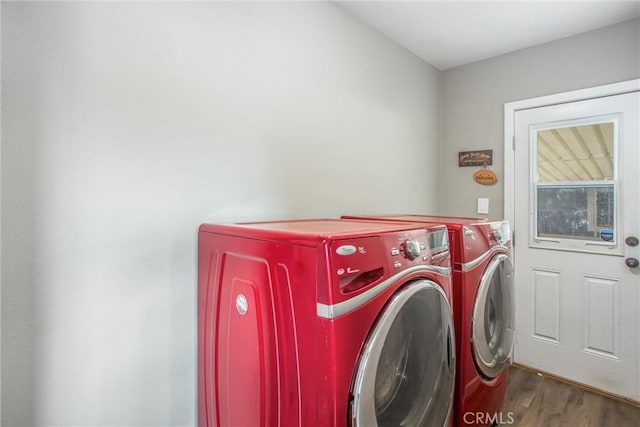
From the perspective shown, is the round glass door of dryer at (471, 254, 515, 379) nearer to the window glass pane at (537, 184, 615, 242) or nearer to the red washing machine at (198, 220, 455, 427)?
the red washing machine at (198, 220, 455, 427)

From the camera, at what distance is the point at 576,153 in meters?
2.33

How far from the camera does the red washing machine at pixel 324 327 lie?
800 millimetres

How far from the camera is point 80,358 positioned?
1.04 meters

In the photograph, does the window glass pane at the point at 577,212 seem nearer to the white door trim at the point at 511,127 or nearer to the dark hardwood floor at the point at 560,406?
the white door trim at the point at 511,127

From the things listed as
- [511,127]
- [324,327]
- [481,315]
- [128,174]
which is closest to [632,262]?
[511,127]

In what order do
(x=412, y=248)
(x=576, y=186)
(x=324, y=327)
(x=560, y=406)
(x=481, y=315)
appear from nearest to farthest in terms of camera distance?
(x=324, y=327) → (x=412, y=248) → (x=481, y=315) → (x=560, y=406) → (x=576, y=186)

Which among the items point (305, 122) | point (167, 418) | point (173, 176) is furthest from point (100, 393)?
point (305, 122)

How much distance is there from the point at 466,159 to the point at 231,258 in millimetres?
2415

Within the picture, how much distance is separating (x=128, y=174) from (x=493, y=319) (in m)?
1.74

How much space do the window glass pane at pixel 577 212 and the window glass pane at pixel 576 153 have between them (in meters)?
0.08

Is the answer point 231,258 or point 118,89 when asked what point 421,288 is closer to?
point 231,258

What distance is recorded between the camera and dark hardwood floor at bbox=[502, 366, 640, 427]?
1931 mm

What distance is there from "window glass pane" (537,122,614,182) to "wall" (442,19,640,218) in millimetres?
282

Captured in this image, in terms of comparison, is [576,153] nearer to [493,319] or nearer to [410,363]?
[493,319]
